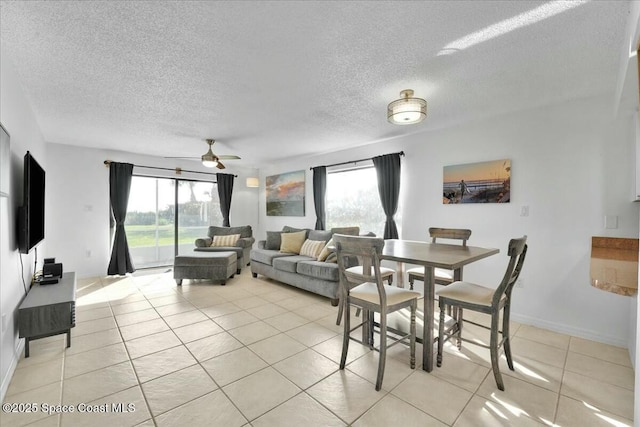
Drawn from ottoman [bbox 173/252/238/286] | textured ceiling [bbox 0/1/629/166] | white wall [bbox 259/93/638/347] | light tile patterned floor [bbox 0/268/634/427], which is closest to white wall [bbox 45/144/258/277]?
textured ceiling [bbox 0/1/629/166]

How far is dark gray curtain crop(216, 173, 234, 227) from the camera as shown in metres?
6.59

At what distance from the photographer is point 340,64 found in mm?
2178

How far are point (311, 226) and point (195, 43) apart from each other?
4.25 meters

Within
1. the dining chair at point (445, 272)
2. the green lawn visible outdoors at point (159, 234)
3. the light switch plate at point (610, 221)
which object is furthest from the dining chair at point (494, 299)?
the green lawn visible outdoors at point (159, 234)

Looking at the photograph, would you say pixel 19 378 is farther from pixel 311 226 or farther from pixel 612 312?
pixel 612 312

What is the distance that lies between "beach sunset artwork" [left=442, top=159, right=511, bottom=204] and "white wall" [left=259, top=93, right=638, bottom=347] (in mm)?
71

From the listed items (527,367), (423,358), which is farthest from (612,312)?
(423,358)

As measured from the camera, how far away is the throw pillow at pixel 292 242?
4941mm

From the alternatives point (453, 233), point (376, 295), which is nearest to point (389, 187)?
point (453, 233)

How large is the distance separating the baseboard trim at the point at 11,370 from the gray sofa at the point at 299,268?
2.86m

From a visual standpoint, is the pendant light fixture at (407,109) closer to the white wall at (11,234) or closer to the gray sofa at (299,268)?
the gray sofa at (299,268)

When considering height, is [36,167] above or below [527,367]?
above

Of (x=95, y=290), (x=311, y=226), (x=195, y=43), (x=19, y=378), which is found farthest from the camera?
(x=311, y=226)

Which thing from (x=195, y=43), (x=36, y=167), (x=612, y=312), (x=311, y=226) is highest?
(x=195, y=43)
